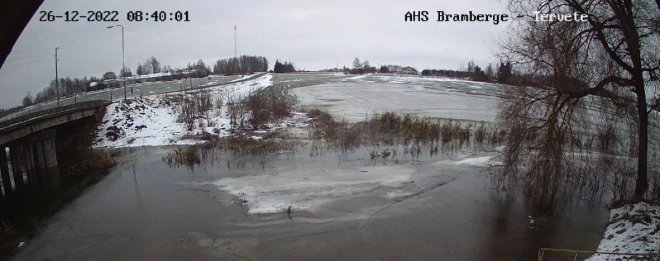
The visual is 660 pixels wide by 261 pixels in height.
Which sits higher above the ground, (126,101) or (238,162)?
(126,101)

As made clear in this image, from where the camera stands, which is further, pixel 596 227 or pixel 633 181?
pixel 633 181

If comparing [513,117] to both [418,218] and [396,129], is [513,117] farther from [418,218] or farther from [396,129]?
[396,129]

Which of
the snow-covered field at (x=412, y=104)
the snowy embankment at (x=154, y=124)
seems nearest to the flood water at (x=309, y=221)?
A: the snowy embankment at (x=154, y=124)

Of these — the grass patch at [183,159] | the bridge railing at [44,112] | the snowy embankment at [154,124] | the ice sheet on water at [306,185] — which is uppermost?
the bridge railing at [44,112]

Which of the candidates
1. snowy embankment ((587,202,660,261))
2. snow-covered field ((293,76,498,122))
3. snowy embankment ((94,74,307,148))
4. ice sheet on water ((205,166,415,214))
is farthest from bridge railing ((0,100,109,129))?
snowy embankment ((587,202,660,261))

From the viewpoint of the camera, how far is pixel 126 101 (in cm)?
3744

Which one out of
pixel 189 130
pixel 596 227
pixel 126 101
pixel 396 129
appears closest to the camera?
pixel 596 227

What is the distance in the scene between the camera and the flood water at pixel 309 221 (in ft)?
40.8

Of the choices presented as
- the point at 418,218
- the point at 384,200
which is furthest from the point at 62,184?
the point at 418,218

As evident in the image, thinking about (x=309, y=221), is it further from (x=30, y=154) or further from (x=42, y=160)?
(x=30, y=154)

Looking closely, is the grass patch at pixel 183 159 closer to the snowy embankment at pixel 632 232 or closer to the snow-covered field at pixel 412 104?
the snow-covered field at pixel 412 104

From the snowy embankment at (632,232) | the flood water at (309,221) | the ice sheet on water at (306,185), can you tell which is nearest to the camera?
the snowy embankment at (632,232)

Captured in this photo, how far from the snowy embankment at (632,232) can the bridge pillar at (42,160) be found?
82.8 ft

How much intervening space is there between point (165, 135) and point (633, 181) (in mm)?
31278
